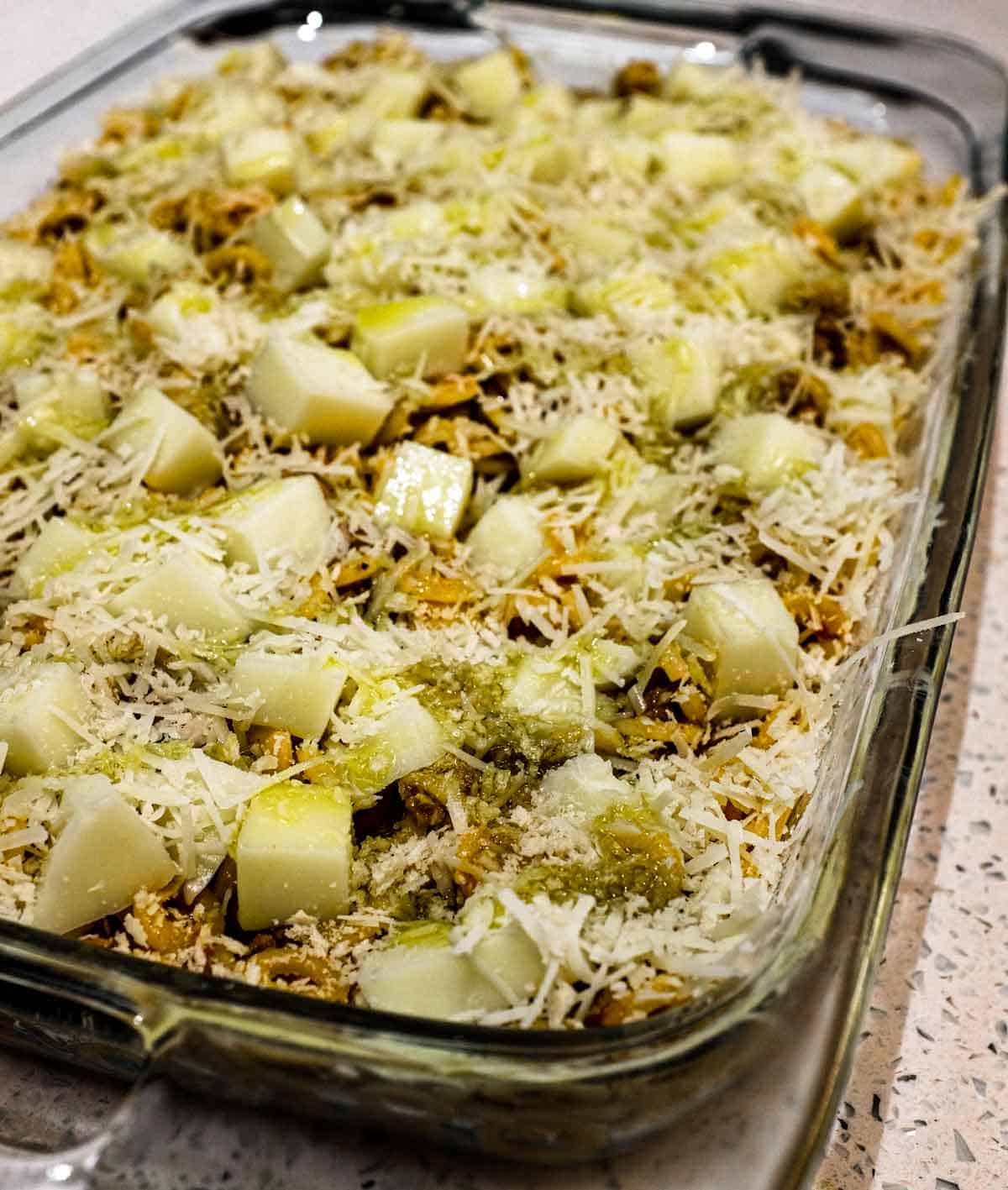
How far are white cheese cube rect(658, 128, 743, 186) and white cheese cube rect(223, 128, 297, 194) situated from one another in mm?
584

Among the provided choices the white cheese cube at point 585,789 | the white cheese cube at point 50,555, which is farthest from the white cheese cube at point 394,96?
the white cheese cube at point 585,789

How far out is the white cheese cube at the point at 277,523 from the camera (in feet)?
3.79

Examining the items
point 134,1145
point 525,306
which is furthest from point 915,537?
point 134,1145

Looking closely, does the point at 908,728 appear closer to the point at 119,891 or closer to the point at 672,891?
the point at 672,891

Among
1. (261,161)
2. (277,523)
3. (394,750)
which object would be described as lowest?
(394,750)

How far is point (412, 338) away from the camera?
1.32 metres

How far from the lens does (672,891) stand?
35.1 inches

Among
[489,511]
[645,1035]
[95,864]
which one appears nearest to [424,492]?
[489,511]

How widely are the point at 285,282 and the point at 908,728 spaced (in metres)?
1.02

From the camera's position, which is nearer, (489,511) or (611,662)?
(611,662)

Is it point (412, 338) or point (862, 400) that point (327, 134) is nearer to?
point (412, 338)

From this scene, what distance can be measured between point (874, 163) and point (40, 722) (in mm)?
1550

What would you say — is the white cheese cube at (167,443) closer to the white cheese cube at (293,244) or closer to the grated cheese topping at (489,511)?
the grated cheese topping at (489,511)

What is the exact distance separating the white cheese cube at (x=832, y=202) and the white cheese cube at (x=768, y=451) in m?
0.54
